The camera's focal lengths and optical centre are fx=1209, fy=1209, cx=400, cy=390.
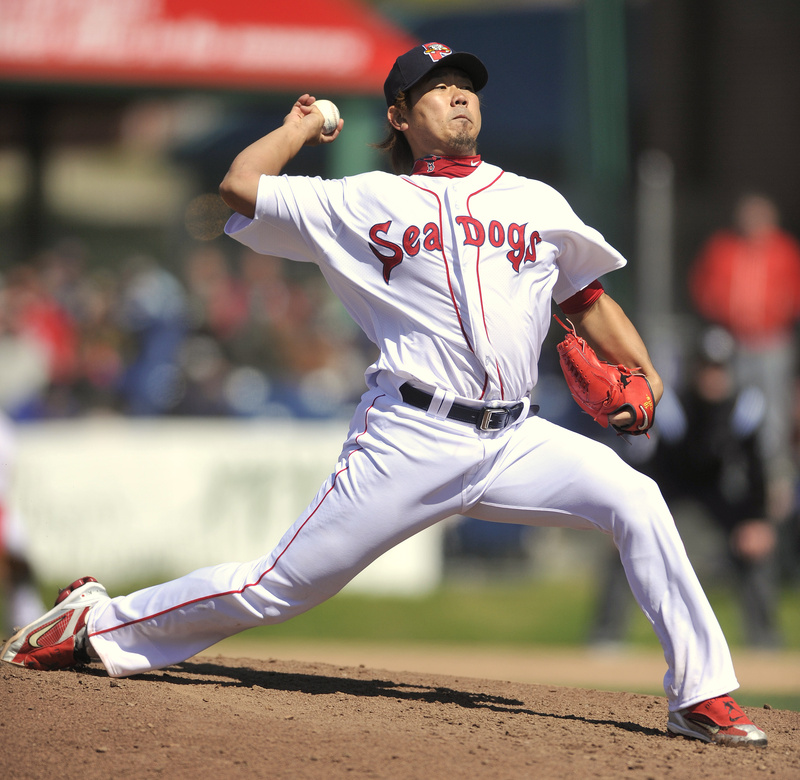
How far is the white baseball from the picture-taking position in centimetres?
393

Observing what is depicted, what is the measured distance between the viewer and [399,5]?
1596cm

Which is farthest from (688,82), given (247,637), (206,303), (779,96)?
(247,637)

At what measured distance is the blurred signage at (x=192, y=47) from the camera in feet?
40.2

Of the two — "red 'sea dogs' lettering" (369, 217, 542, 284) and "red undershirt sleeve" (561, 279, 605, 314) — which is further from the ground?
"red 'sea dogs' lettering" (369, 217, 542, 284)

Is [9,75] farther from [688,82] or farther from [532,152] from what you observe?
[688,82]

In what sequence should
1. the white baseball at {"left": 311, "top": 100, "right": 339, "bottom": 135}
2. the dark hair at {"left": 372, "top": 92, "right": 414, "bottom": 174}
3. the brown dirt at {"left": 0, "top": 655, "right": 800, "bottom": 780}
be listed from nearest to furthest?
the brown dirt at {"left": 0, "top": 655, "right": 800, "bottom": 780} → the white baseball at {"left": 311, "top": 100, "right": 339, "bottom": 135} → the dark hair at {"left": 372, "top": 92, "right": 414, "bottom": 174}

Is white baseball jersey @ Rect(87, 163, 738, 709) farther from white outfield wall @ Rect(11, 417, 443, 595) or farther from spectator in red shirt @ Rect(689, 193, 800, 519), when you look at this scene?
spectator in red shirt @ Rect(689, 193, 800, 519)

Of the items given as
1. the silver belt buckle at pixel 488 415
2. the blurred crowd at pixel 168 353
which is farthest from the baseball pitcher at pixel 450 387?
the blurred crowd at pixel 168 353

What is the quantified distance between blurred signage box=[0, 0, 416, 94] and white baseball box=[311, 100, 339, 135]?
27.6ft

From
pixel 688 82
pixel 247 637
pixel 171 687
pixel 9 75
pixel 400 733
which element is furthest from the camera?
pixel 688 82

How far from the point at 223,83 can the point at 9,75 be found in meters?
2.14

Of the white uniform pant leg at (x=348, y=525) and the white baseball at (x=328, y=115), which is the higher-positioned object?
the white baseball at (x=328, y=115)

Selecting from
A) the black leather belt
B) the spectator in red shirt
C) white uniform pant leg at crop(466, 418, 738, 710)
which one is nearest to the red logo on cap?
the black leather belt

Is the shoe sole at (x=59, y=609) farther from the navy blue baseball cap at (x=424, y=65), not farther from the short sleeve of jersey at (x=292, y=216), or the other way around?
the navy blue baseball cap at (x=424, y=65)
